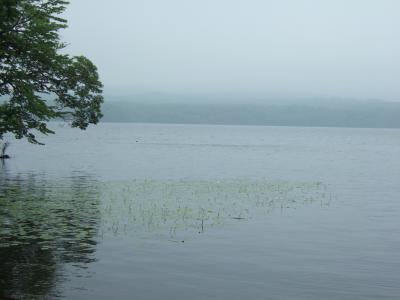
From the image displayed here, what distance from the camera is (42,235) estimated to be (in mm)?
23609

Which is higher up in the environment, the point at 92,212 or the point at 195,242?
the point at 92,212

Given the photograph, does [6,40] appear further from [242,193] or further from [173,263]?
[242,193]

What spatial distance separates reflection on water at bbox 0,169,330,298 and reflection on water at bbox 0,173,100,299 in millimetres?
28

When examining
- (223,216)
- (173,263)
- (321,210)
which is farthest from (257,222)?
(173,263)

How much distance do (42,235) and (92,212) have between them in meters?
7.29

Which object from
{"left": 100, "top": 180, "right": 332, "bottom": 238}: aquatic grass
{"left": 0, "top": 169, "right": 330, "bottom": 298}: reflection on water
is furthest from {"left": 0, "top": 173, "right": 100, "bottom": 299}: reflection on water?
{"left": 100, "top": 180, "right": 332, "bottom": 238}: aquatic grass

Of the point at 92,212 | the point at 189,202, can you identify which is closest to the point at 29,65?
the point at 92,212

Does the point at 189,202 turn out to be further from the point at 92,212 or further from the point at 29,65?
the point at 29,65

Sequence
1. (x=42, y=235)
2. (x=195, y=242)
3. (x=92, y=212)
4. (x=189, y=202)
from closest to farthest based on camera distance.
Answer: (x=42, y=235), (x=195, y=242), (x=92, y=212), (x=189, y=202)

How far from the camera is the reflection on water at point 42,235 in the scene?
55.2ft

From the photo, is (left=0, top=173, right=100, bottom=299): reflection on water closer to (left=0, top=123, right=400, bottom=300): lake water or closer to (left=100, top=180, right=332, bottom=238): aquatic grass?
(left=0, top=123, right=400, bottom=300): lake water

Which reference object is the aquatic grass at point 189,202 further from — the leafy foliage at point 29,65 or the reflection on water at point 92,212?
the leafy foliage at point 29,65

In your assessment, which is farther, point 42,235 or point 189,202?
point 189,202

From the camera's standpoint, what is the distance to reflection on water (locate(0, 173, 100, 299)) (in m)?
16.8
